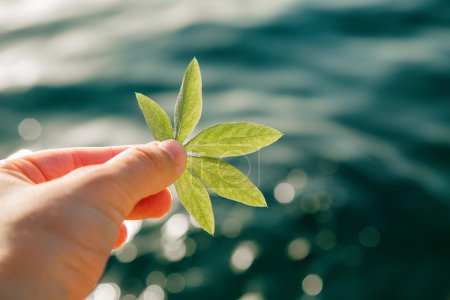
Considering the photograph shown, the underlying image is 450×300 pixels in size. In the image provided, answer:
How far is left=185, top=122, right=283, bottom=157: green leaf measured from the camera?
82.7 inches

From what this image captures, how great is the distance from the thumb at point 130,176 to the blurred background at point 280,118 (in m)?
4.29

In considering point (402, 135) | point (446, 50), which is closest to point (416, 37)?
point (446, 50)

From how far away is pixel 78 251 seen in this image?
197 centimetres

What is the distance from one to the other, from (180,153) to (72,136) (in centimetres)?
615

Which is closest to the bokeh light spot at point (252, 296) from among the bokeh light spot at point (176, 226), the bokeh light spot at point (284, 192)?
the bokeh light spot at point (176, 226)

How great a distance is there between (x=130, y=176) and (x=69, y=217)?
310 mm

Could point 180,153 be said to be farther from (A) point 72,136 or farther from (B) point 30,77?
(B) point 30,77

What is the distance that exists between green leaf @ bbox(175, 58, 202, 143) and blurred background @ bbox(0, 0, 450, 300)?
4.41 m

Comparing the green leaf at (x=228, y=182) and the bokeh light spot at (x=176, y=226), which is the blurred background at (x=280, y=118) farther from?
the green leaf at (x=228, y=182)

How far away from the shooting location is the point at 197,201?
7.27 feet

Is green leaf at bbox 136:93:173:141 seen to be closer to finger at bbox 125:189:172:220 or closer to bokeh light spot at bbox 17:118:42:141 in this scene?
finger at bbox 125:189:172:220

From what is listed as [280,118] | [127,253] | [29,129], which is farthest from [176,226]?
[29,129]

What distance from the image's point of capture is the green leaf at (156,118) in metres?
2.17

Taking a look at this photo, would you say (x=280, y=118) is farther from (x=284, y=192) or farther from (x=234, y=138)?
(x=234, y=138)
